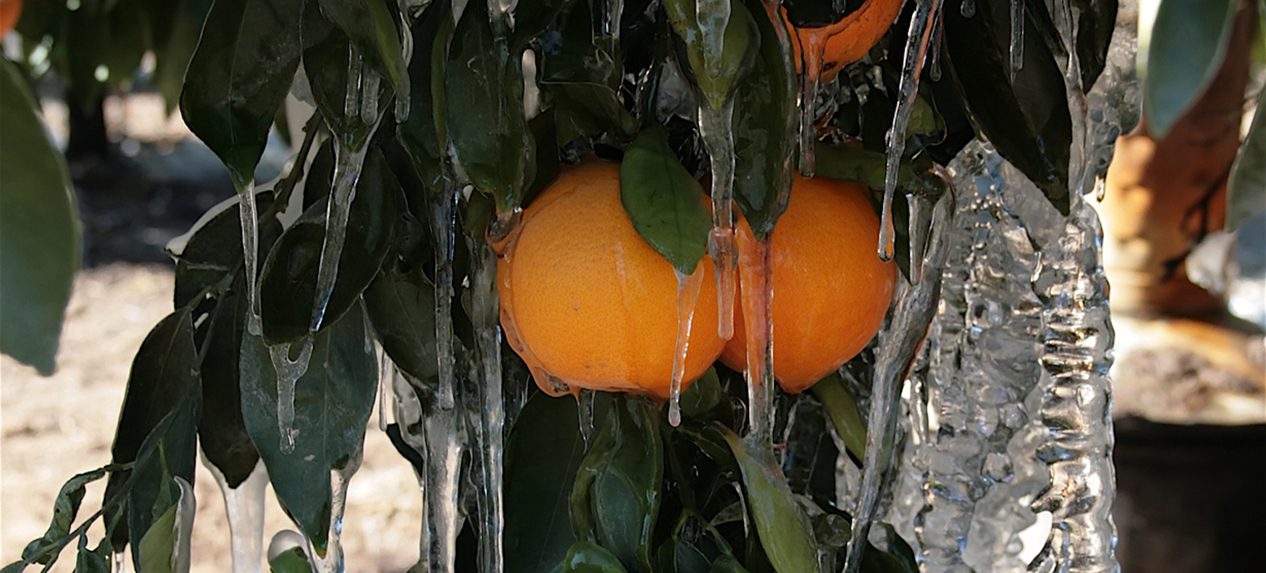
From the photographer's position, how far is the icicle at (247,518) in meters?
0.53

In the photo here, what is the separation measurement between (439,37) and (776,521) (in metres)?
0.19

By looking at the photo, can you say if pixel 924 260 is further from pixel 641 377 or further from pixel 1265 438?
pixel 1265 438

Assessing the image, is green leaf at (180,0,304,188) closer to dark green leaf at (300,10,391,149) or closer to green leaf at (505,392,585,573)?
dark green leaf at (300,10,391,149)

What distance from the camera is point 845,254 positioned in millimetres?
368

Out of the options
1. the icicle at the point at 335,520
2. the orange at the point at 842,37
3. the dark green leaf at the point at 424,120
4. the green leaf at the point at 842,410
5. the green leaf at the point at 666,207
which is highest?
the orange at the point at 842,37

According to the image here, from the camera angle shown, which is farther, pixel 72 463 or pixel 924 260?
pixel 72 463

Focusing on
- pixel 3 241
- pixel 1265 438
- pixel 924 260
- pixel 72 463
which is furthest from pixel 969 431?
pixel 72 463

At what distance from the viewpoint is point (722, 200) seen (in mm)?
319

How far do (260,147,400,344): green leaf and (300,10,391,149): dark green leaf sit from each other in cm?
4

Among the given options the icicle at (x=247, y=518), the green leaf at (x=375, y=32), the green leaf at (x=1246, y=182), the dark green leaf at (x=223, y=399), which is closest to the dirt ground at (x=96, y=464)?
the icicle at (x=247, y=518)

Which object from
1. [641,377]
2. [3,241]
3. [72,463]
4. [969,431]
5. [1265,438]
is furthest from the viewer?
[72,463]

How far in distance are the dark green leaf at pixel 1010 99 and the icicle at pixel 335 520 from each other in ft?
0.85

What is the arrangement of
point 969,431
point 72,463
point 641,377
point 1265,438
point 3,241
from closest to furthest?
point 3,241
point 641,377
point 969,431
point 1265,438
point 72,463

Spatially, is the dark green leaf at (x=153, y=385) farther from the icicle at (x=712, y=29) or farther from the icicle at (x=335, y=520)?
the icicle at (x=712, y=29)
